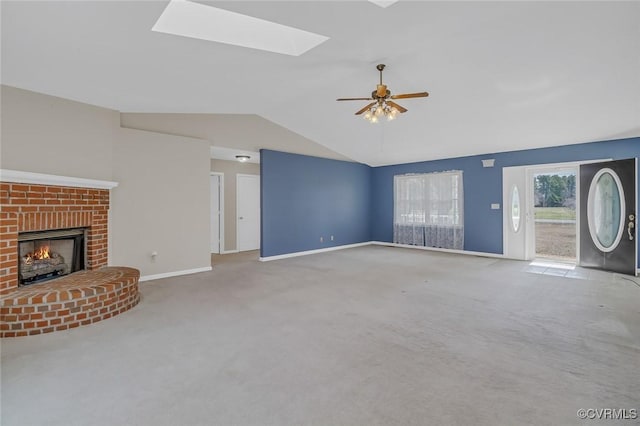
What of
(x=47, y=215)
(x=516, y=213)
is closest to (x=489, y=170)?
(x=516, y=213)

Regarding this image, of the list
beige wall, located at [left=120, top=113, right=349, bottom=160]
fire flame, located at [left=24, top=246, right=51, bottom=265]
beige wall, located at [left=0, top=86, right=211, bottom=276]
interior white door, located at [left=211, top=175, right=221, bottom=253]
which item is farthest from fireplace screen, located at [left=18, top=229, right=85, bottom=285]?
interior white door, located at [left=211, top=175, right=221, bottom=253]

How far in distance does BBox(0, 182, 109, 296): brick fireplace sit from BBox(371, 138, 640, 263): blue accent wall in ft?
22.3

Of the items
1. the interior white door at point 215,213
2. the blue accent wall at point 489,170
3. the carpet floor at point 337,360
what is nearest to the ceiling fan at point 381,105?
the carpet floor at point 337,360

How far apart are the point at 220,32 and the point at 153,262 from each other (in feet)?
11.6

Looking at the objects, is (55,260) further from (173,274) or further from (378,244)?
(378,244)

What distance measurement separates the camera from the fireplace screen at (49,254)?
3.24m

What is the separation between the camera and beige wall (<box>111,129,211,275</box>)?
445 centimetres

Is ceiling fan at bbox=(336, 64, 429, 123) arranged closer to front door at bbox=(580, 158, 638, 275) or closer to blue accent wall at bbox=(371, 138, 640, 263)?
blue accent wall at bbox=(371, 138, 640, 263)

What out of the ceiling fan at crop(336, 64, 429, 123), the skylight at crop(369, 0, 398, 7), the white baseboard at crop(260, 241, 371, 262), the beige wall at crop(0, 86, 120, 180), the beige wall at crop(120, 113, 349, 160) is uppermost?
the skylight at crop(369, 0, 398, 7)

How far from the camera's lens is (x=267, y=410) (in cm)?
174

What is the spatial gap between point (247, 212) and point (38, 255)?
455cm

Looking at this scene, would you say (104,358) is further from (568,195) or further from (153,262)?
(568,195)

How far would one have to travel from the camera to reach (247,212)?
775cm

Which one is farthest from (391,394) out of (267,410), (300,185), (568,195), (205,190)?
(568,195)
